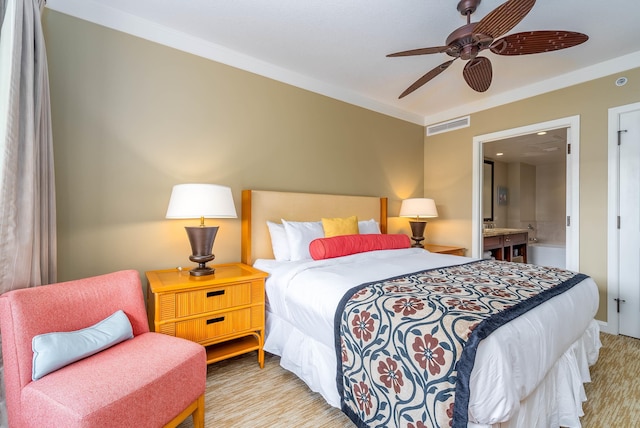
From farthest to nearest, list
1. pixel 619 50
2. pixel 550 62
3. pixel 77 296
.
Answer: pixel 550 62 → pixel 619 50 → pixel 77 296

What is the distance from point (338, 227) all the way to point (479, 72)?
1738mm

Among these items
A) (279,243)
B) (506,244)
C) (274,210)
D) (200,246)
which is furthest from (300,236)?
(506,244)

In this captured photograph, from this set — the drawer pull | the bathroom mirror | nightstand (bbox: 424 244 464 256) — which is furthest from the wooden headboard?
the bathroom mirror

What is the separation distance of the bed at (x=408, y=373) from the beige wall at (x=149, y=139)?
348 mm

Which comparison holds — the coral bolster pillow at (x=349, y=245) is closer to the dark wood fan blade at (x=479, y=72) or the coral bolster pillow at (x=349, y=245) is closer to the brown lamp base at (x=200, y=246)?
the brown lamp base at (x=200, y=246)

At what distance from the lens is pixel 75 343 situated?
131cm

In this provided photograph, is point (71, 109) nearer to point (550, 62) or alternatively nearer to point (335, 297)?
point (335, 297)

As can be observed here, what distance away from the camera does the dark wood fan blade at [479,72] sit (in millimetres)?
2057

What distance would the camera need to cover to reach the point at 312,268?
2164 mm

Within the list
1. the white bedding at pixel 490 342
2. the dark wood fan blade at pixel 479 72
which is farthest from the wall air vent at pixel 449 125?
the white bedding at pixel 490 342

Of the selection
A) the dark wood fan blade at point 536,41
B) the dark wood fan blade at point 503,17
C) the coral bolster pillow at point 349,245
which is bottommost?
the coral bolster pillow at point 349,245

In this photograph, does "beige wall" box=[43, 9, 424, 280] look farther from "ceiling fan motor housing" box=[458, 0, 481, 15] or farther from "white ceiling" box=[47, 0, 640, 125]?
"ceiling fan motor housing" box=[458, 0, 481, 15]

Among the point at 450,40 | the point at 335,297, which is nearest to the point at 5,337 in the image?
the point at 335,297

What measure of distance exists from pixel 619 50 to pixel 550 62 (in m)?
0.52
